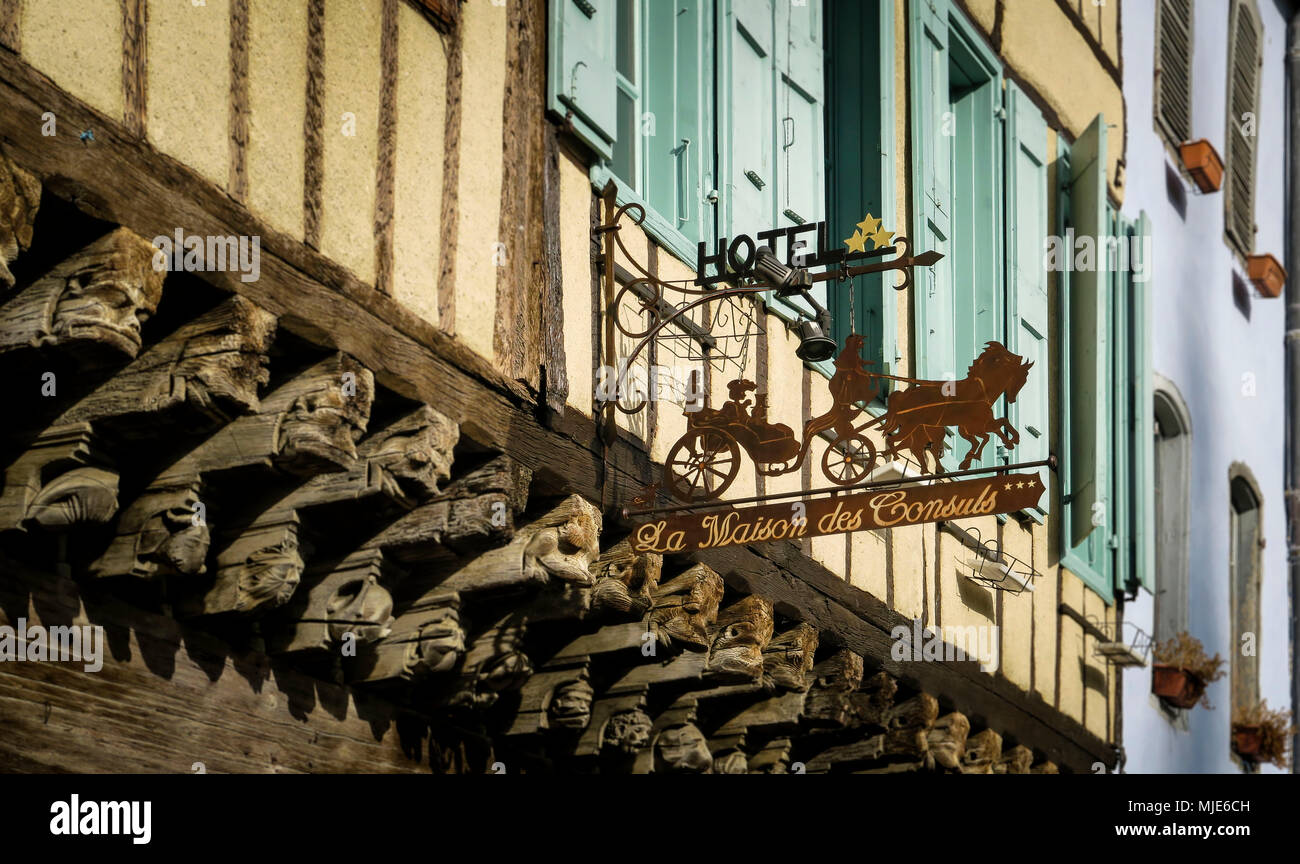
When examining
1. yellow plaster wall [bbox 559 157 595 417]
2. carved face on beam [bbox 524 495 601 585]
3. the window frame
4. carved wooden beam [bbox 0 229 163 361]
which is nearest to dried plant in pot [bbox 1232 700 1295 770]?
the window frame

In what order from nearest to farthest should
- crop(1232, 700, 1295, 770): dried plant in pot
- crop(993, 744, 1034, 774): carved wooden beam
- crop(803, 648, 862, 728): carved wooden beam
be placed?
1. crop(803, 648, 862, 728): carved wooden beam
2. crop(993, 744, 1034, 774): carved wooden beam
3. crop(1232, 700, 1295, 770): dried plant in pot

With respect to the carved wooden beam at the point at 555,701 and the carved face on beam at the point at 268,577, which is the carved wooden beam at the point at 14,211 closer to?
the carved face on beam at the point at 268,577

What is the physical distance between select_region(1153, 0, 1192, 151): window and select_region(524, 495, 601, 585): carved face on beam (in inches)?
304

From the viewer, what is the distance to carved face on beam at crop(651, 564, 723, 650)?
6895 mm

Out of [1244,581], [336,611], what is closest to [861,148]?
[336,611]

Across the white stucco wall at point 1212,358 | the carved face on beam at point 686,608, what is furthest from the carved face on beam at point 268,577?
the white stucco wall at point 1212,358

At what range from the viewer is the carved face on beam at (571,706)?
6695 millimetres

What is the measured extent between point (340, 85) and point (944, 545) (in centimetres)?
411

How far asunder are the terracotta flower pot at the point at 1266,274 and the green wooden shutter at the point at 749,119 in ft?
25.3

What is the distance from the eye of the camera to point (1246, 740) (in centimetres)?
1341

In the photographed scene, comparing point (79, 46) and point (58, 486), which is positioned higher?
point (79, 46)

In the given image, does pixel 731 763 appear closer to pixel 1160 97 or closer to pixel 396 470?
pixel 396 470

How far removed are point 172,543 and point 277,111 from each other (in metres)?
1.12

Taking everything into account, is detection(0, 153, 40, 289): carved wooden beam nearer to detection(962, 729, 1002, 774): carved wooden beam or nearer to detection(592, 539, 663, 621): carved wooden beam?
detection(592, 539, 663, 621): carved wooden beam
